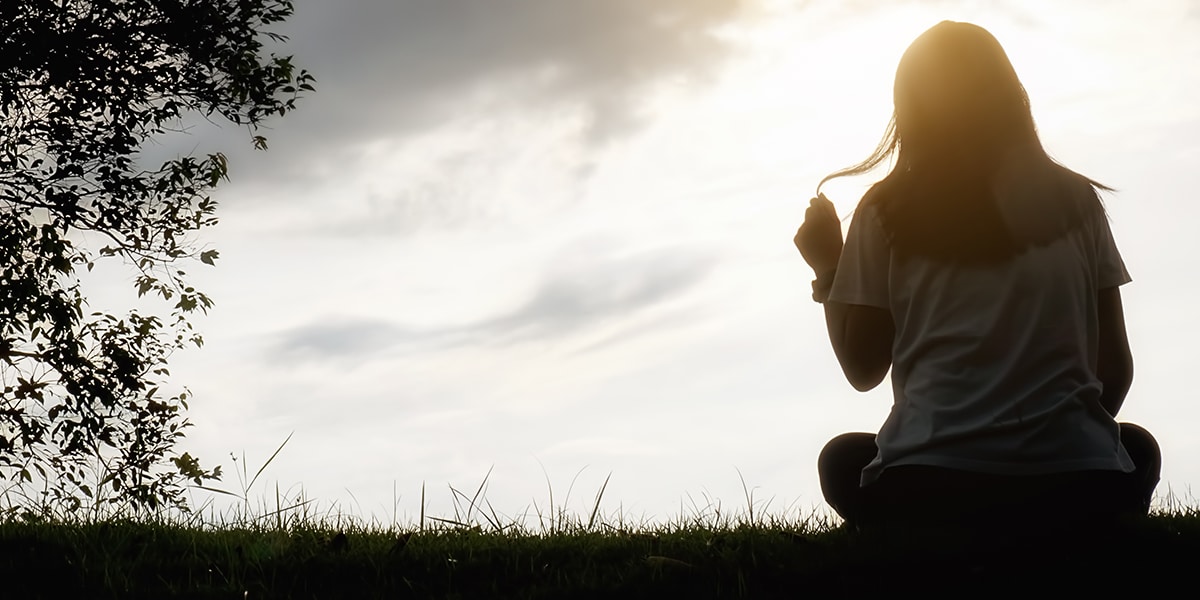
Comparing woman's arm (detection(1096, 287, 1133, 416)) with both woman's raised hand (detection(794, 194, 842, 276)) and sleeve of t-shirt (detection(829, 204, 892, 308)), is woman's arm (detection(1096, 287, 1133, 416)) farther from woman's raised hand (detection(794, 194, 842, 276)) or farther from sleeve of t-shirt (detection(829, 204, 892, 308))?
woman's raised hand (detection(794, 194, 842, 276))

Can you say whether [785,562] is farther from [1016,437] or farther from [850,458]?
[1016,437]

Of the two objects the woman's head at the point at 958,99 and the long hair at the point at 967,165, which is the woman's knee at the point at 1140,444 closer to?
the long hair at the point at 967,165

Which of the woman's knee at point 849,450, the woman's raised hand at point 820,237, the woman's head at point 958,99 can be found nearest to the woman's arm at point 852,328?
the woman's raised hand at point 820,237

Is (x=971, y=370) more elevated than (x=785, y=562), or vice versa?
(x=971, y=370)

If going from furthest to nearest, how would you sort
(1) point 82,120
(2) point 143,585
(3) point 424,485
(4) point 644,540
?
(1) point 82,120
(3) point 424,485
(4) point 644,540
(2) point 143,585

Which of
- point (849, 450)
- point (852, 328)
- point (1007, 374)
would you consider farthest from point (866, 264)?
point (849, 450)

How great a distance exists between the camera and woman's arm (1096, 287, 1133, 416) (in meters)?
4.10

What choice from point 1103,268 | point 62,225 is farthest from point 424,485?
point 62,225

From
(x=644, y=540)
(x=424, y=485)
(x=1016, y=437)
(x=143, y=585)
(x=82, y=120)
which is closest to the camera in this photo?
(x=1016, y=437)

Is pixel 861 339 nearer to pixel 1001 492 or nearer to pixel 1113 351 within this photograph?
pixel 1001 492

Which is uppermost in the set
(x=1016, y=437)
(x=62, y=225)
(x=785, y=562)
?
(x=62, y=225)

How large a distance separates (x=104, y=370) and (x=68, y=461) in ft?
3.44

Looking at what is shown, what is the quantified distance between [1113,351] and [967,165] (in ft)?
3.24

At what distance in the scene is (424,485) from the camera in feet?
19.4
